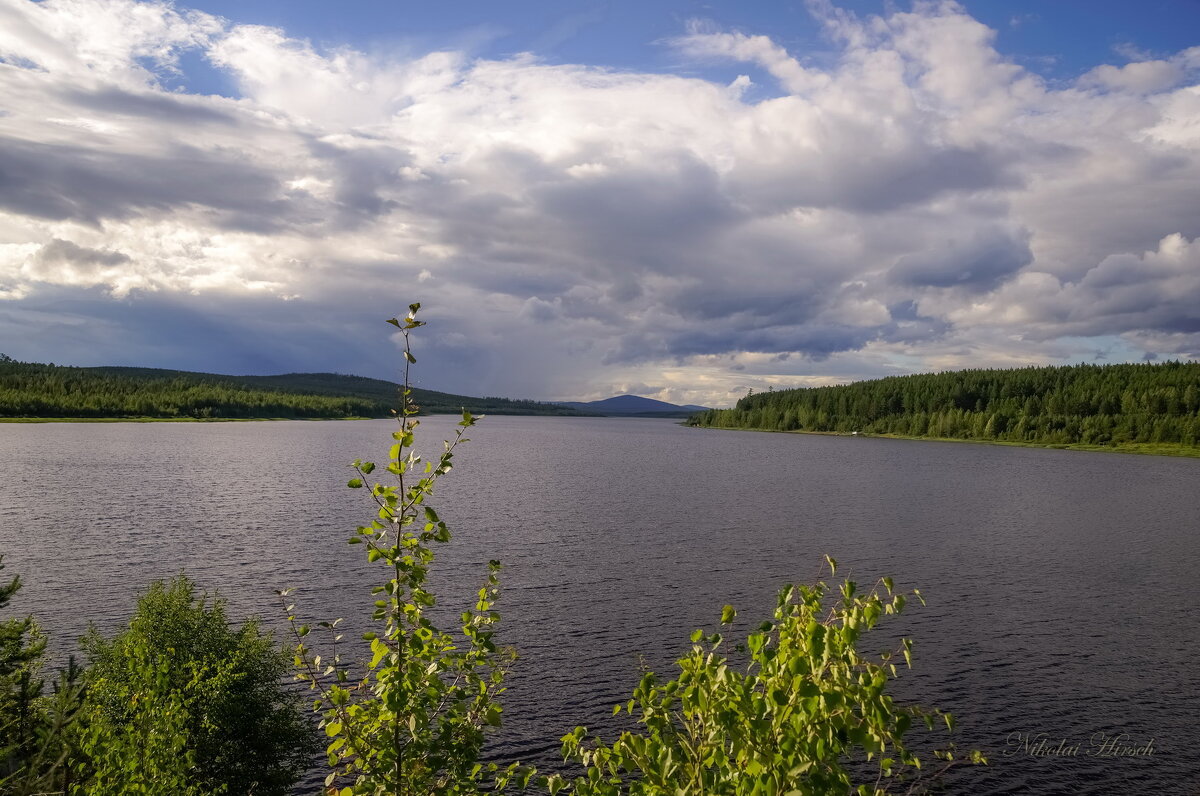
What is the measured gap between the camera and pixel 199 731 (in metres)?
18.9

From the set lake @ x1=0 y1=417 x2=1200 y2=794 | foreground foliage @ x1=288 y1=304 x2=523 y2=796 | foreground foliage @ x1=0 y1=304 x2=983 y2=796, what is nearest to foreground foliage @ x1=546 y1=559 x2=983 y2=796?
foreground foliage @ x1=0 y1=304 x2=983 y2=796

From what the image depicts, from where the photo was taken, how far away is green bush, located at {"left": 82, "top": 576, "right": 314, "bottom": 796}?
18641 mm

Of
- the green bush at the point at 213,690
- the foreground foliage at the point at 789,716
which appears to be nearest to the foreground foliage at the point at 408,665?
the foreground foliage at the point at 789,716

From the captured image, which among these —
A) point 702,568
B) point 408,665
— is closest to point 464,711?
point 408,665

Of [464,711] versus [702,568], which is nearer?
[464,711]

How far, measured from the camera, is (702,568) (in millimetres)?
53281

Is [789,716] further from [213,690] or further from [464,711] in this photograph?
[213,690]

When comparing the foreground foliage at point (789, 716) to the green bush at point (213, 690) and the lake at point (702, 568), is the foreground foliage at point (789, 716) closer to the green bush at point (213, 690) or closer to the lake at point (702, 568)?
the green bush at point (213, 690)

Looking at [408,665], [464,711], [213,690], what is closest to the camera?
[408,665]

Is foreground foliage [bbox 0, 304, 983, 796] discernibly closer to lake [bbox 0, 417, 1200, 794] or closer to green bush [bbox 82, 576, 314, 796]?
green bush [bbox 82, 576, 314, 796]

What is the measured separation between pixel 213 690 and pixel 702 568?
38247 mm

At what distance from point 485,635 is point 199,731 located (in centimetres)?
1332

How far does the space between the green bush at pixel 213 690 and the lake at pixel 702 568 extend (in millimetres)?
7556

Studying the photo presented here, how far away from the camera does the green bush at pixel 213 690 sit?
18.6 metres
